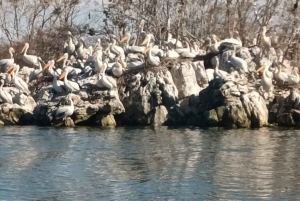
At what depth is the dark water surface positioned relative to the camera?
14531 mm

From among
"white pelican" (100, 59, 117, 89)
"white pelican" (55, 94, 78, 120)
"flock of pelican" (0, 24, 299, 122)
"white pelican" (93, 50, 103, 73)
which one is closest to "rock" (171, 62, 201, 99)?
"flock of pelican" (0, 24, 299, 122)

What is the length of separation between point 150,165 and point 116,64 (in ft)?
44.5

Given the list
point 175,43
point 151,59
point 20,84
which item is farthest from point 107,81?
point 175,43

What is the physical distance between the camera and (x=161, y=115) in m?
29.3

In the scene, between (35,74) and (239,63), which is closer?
(239,63)

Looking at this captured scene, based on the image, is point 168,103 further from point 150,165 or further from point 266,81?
point 150,165

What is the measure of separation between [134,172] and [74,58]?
723 inches

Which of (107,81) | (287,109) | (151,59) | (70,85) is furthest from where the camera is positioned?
(151,59)

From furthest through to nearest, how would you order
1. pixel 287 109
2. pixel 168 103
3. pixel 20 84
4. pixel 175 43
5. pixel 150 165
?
pixel 175 43
pixel 20 84
pixel 168 103
pixel 287 109
pixel 150 165

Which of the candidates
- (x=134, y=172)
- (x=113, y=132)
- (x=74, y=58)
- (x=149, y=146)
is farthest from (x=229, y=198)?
(x=74, y=58)

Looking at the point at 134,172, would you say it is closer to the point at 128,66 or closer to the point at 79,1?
the point at 128,66

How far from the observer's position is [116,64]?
3106cm

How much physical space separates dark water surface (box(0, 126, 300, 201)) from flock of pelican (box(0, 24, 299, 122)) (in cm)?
447

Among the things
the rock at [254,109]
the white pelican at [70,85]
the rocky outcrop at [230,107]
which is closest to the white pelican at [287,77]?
the rocky outcrop at [230,107]
